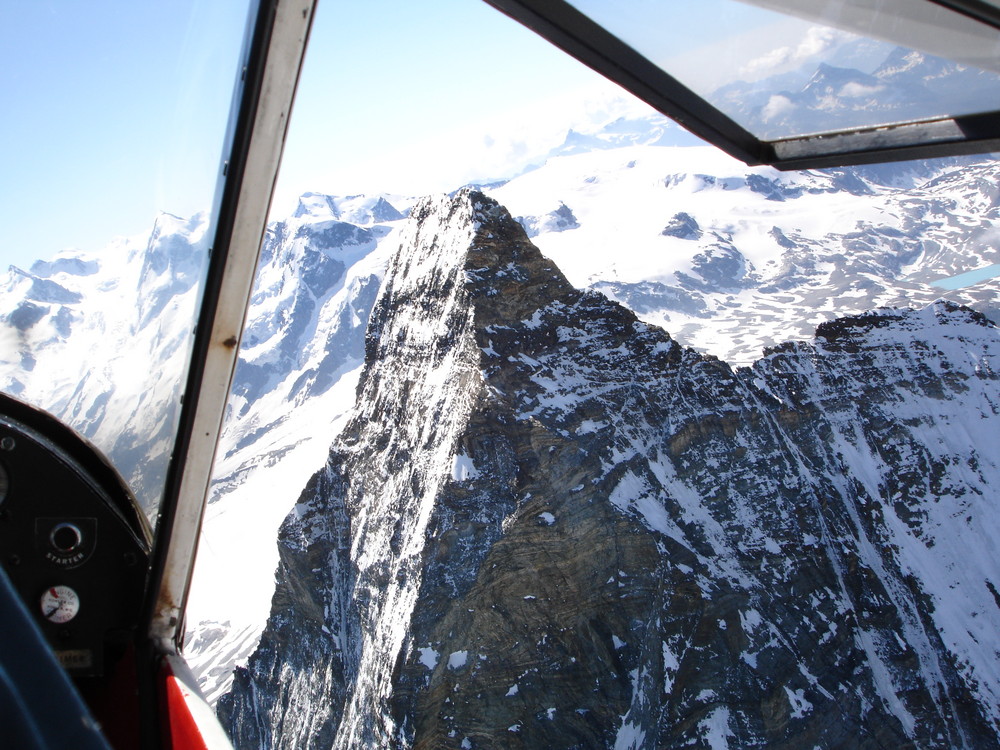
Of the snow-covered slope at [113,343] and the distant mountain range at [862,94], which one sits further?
the snow-covered slope at [113,343]

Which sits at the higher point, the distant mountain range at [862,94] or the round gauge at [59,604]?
the distant mountain range at [862,94]

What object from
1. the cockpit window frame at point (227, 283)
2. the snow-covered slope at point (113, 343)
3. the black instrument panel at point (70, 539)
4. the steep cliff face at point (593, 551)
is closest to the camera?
the cockpit window frame at point (227, 283)

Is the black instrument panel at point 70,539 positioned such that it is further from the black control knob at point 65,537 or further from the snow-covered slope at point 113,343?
the snow-covered slope at point 113,343

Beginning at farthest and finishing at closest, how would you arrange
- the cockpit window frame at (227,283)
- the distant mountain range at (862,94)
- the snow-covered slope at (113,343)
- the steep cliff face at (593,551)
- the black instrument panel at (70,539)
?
1. the steep cliff face at (593,551)
2. the snow-covered slope at (113,343)
3. the black instrument panel at (70,539)
4. the distant mountain range at (862,94)
5. the cockpit window frame at (227,283)

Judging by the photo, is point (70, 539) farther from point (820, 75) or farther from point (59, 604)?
point (820, 75)

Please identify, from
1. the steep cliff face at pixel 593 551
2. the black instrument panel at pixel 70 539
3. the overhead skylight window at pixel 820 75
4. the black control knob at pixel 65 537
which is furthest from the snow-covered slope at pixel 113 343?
the steep cliff face at pixel 593 551

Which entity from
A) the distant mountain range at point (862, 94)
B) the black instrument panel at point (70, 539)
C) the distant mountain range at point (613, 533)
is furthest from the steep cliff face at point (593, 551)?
the distant mountain range at point (862, 94)

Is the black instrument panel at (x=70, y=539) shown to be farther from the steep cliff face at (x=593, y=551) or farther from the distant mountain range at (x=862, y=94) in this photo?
the steep cliff face at (x=593, y=551)

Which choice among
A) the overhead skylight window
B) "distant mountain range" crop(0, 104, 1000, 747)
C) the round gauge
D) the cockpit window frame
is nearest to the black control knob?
the round gauge
